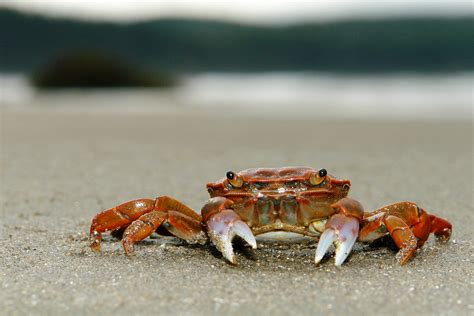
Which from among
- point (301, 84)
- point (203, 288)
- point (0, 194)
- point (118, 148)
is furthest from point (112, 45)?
point (203, 288)

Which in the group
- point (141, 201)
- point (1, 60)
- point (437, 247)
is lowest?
point (437, 247)

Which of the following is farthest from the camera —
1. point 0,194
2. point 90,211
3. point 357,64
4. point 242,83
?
point 357,64

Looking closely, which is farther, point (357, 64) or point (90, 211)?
point (357, 64)

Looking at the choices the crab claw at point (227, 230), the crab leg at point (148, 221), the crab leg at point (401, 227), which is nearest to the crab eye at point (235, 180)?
the crab claw at point (227, 230)

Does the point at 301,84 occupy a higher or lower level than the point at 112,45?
lower

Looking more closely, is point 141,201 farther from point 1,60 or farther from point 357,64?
point 1,60

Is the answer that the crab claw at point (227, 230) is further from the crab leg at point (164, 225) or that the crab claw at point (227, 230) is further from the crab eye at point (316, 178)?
the crab eye at point (316, 178)

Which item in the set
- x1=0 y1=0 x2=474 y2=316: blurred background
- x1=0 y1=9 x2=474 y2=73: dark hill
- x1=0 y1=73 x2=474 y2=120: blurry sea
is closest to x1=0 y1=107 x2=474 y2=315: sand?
x1=0 y1=0 x2=474 y2=316: blurred background
